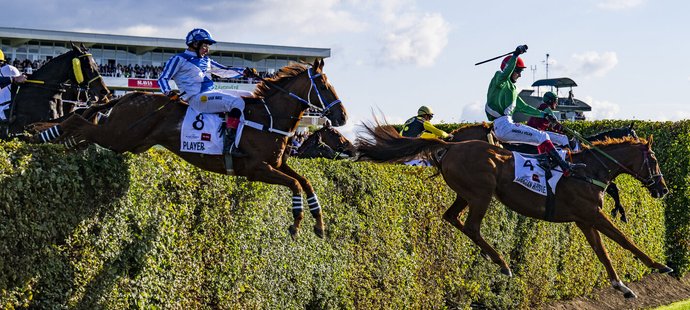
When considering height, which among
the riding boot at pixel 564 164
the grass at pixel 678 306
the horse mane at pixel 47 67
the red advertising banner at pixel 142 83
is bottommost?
the grass at pixel 678 306

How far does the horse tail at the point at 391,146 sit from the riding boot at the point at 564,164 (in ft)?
4.38

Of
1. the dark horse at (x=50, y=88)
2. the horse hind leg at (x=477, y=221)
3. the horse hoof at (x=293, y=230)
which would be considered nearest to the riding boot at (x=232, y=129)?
the horse hoof at (x=293, y=230)

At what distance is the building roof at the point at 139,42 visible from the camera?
49981mm

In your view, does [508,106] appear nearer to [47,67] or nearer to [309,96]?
[309,96]

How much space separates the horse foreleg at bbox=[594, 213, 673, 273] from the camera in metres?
10.0

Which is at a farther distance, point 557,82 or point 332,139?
point 557,82

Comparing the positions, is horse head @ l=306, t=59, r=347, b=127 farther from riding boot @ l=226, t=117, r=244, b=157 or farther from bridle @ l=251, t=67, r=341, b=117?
riding boot @ l=226, t=117, r=244, b=157

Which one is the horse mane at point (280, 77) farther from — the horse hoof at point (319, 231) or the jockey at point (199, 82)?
the horse hoof at point (319, 231)

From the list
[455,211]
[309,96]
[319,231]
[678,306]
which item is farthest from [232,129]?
[678,306]

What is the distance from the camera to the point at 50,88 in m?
11.9

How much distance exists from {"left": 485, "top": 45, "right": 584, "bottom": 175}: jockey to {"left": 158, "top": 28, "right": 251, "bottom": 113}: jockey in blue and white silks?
13.2ft

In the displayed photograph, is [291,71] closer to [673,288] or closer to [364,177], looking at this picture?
[364,177]

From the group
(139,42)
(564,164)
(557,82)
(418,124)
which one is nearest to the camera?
(564,164)

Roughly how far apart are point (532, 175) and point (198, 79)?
4283 mm
